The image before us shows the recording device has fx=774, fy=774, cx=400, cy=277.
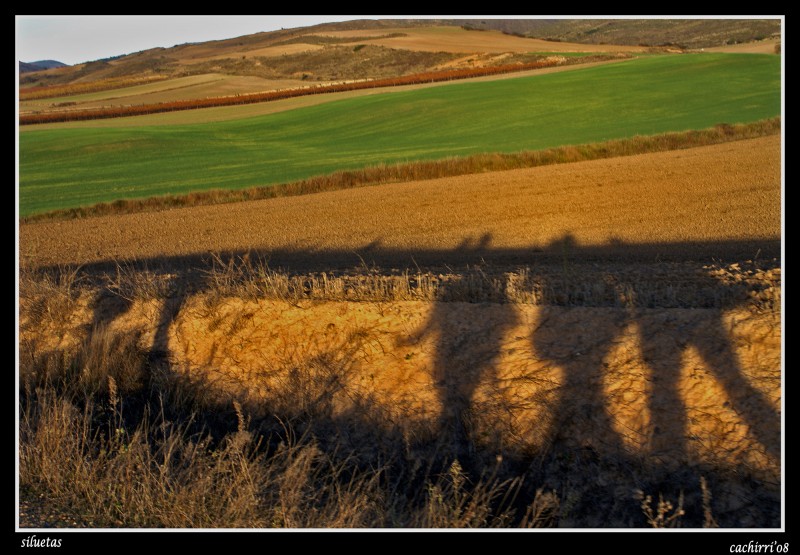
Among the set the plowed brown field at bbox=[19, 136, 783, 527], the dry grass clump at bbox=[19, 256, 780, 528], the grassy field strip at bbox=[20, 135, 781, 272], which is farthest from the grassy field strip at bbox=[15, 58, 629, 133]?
the dry grass clump at bbox=[19, 256, 780, 528]

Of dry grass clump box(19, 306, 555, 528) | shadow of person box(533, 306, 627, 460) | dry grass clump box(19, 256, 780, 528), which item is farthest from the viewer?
shadow of person box(533, 306, 627, 460)

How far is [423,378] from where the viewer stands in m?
7.79

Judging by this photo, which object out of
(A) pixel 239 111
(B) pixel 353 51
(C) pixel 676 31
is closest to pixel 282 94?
(A) pixel 239 111

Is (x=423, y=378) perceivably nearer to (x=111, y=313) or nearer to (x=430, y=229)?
(x=111, y=313)

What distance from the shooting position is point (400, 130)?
3481 cm

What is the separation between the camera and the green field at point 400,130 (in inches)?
1022

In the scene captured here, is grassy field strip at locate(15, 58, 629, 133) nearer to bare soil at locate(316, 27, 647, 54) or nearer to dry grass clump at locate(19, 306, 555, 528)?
bare soil at locate(316, 27, 647, 54)

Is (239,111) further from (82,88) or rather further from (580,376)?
(580,376)

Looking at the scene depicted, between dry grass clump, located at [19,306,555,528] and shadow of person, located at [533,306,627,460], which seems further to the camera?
shadow of person, located at [533,306,627,460]

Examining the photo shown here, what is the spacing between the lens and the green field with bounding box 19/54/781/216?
2595 centimetres

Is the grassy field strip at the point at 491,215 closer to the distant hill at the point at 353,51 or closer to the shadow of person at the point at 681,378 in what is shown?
the shadow of person at the point at 681,378

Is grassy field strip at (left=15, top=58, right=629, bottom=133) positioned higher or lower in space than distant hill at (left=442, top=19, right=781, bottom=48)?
lower

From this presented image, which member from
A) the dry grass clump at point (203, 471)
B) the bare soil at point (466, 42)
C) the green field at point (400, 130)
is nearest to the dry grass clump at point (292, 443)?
the dry grass clump at point (203, 471)

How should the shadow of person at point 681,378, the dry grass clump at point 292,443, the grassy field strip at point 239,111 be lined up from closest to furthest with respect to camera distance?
1. the dry grass clump at point 292,443
2. the shadow of person at point 681,378
3. the grassy field strip at point 239,111
